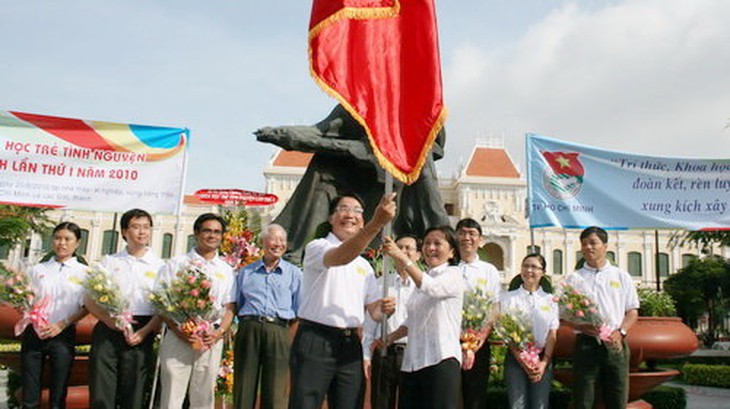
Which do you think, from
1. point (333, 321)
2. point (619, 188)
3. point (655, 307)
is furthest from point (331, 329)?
point (619, 188)

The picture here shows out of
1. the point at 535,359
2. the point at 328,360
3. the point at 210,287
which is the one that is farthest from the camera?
the point at 535,359

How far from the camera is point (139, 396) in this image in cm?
407

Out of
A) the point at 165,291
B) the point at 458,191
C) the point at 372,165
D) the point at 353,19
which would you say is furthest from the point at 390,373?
the point at 458,191

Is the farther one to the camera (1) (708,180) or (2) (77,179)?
(1) (708,180)

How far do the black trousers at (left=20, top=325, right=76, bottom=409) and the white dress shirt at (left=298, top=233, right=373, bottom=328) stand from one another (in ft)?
6.02

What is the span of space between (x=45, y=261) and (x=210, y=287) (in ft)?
4.62

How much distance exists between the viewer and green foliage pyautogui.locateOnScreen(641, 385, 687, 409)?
6.90 m

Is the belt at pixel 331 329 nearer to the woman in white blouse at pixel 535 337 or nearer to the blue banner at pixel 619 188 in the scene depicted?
the woman in white blouse at pixel 535 337

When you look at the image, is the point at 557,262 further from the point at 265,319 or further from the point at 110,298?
the point at 110,298

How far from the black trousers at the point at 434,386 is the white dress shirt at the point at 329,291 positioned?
1.42 ft

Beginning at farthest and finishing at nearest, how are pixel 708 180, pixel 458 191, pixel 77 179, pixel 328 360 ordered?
pixel 458 191 → pixel 708 180 → pixel 77 179 → pixel 328 360

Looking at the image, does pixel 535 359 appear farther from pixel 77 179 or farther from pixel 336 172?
pixel 77 179

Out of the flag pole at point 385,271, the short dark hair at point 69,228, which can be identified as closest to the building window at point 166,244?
the short dark hair at point 69,228

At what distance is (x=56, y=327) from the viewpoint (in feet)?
13.8
